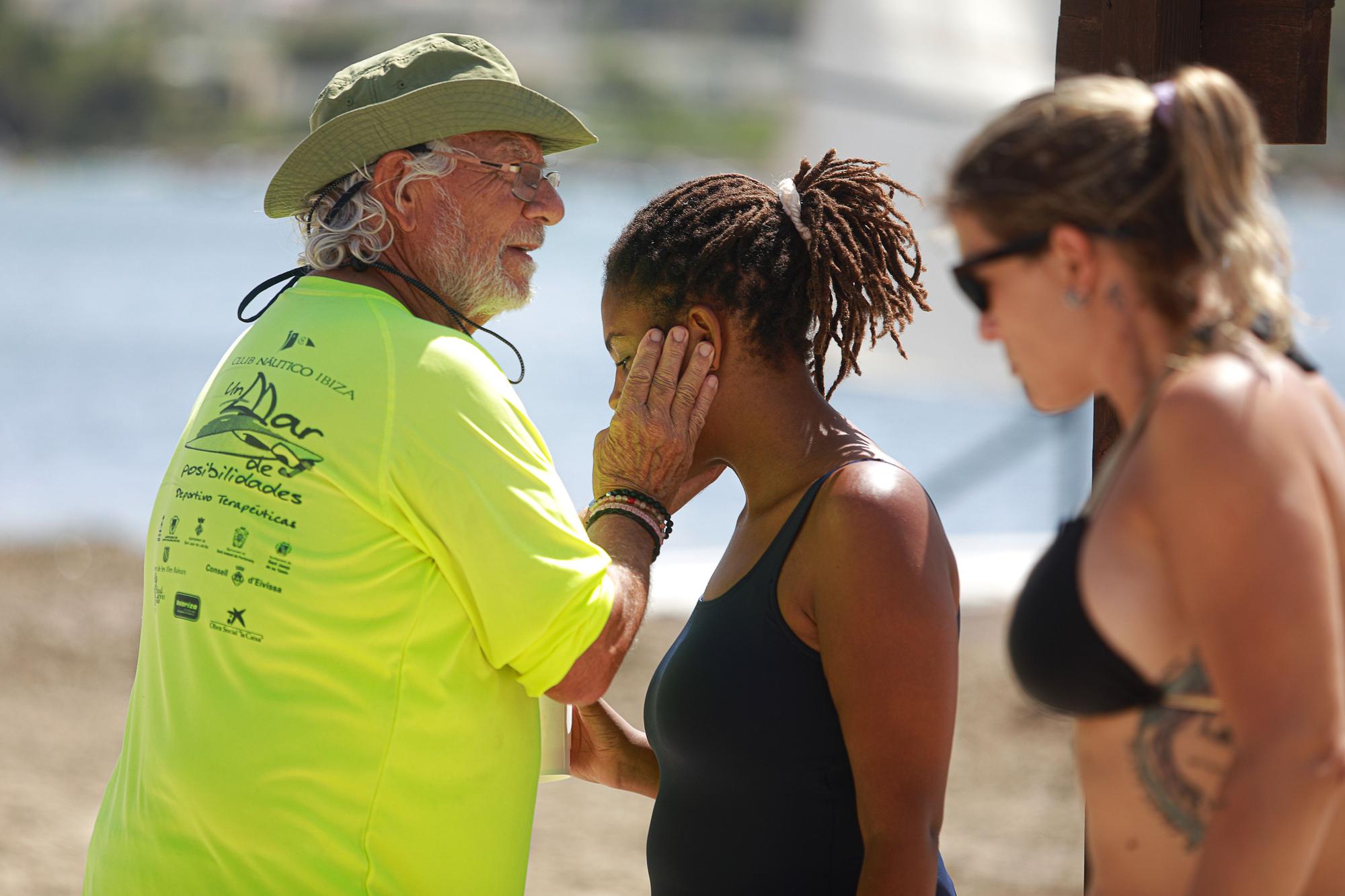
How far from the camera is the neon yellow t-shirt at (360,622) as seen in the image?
204 cm

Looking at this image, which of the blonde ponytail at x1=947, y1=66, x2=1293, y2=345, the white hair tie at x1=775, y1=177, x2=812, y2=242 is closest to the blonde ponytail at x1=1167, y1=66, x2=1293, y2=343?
the blonde ponytail at x1=947, y1=66, x2=1293, y2=345

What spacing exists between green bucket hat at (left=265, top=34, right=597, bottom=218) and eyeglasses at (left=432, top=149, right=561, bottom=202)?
5cm

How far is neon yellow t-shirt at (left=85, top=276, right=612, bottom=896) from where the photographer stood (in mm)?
2035

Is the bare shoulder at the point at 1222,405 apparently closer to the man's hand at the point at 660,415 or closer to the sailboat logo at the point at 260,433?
the man's hand at the point at 660,415

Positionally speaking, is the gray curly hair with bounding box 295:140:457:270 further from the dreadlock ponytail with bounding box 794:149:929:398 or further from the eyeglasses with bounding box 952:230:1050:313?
the eyeglasses with bounding box 952:230:1050:313

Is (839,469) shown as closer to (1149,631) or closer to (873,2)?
(1149,631)

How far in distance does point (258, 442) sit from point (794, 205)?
0.96 metres

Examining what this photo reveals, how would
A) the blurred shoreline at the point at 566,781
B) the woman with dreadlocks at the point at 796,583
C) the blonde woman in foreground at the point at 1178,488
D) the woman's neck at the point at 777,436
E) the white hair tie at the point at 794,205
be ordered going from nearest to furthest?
the blonde woman in foreground at the point at 1178,488
the woman with dreadlocks at the point at 796,583
the woman's neck at the point at 777,436
the white hair tie at the point at 794,205
the blurred shoreline at the point at 566,781

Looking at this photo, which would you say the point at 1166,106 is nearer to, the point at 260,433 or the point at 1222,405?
the point at 1222,405

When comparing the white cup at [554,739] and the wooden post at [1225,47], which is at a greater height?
the wooden post at [1225,47]

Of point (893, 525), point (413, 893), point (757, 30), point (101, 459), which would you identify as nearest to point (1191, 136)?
point (893, 525)

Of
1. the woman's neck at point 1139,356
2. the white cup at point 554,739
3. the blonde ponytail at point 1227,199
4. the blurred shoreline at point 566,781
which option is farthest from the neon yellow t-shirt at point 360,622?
the blurred shoreline at point 566,781

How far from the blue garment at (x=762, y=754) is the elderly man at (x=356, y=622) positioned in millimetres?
151

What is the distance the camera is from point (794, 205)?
93.4 inches
